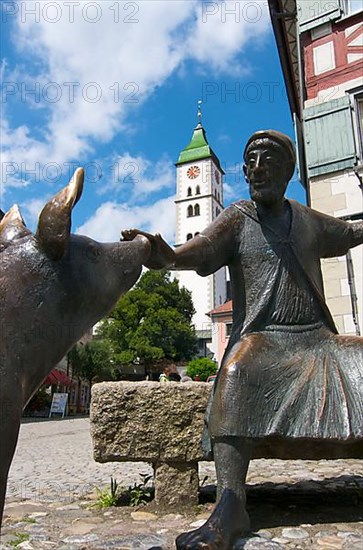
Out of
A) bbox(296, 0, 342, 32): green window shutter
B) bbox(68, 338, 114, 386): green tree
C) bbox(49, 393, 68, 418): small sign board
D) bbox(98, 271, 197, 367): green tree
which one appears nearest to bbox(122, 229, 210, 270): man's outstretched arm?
bbox(296, 0, 342, 32): green window shutter

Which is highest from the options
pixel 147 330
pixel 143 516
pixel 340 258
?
pixel 147 330

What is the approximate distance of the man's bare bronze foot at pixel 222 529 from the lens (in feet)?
5.60

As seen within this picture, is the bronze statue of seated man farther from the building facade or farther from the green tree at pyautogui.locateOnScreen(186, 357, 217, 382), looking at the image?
the green tree at pyautogui.locateOnScreen(186, 357, 217, 382)

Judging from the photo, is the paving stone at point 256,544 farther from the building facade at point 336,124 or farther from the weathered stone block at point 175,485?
the building facade at point 336,124

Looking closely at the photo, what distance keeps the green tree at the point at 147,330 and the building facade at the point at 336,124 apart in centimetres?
2563

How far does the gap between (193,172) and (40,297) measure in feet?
207

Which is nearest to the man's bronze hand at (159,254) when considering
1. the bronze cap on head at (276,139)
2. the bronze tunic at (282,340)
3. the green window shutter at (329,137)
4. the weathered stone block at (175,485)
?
the bronze tunic at (282,340)

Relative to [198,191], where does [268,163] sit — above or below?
below

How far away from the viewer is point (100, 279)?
1.37m

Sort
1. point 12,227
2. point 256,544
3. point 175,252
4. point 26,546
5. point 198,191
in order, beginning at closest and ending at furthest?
1. point 12,227
2. point 256,544
3. point 26,546
4. point 175,252
5. point 198,191

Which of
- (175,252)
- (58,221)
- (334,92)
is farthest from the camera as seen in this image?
(334,92)

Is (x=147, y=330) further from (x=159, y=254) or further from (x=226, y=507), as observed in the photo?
(x=226, y=507)

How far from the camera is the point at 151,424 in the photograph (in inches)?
106

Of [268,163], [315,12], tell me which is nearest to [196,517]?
[268,163]
